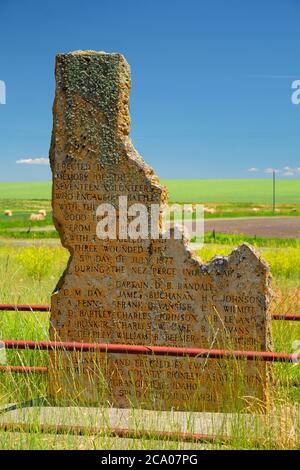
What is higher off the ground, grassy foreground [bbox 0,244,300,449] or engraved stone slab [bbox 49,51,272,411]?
engraved stone slab [bbox 49,51,272,411]

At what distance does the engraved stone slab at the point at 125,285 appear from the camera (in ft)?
18.9

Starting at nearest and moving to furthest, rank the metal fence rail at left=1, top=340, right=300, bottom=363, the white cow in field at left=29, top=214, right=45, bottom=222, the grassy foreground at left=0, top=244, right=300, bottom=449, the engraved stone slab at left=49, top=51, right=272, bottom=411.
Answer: the grassy foreground at left=0, top=244, right=300, bottom=449
the metal fence rail at left=1, top=340, right=300, bottom=363
the engraved stone slab at left=49, top=51, right=272, bottom=411
the white cow in field at left=29, top=214, right=45, bottom=222

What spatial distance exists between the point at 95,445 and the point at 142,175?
7.36 ft

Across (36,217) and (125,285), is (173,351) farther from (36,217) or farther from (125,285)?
(36,217)

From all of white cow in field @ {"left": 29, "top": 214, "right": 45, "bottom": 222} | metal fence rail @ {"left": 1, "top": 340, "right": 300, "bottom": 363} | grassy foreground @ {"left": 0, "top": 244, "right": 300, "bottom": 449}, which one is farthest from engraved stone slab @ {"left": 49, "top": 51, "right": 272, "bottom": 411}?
white cow in field @ {"left": 29, "top": 214, "right": 45, "bottom": 222}

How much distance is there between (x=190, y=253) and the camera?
5.84m

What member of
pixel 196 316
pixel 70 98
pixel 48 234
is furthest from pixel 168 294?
pixel 48 234

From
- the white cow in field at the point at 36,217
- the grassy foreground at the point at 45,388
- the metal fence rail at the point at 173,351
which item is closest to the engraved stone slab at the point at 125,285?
the grassy foreground at the point at 45,388

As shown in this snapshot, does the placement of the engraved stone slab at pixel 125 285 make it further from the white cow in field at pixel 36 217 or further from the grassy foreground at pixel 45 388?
the white cow in field at pixel 36 217

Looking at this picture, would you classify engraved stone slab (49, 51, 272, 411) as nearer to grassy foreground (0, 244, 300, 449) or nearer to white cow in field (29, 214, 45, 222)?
grassy foreground (0, 244, 300, 449)

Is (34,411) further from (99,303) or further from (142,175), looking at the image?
(142,175)

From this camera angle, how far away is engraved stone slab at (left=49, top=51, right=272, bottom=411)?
575 cm

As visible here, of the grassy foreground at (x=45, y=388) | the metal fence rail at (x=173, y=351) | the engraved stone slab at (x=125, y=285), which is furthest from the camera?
the engraved stone slab at (x=125, y=285)

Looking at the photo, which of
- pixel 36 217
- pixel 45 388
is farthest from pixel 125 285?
pixel 36 217
